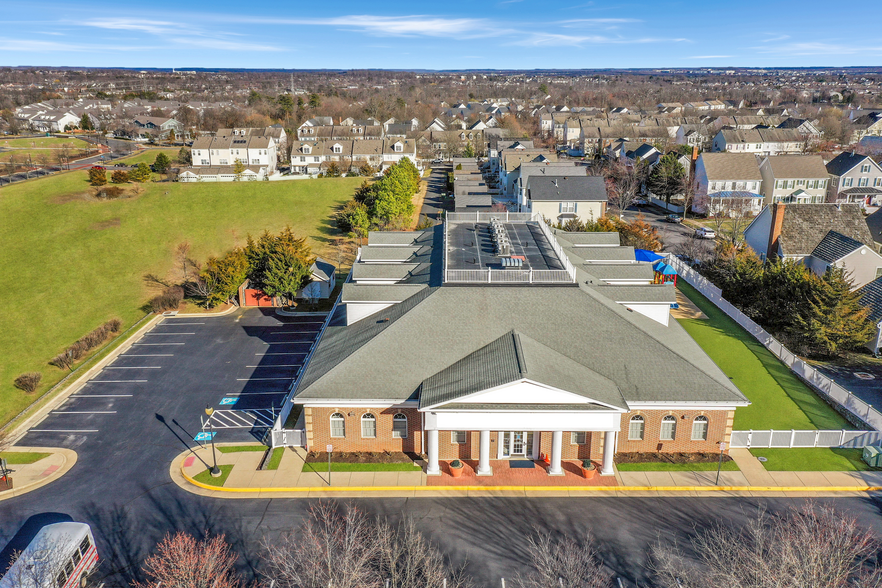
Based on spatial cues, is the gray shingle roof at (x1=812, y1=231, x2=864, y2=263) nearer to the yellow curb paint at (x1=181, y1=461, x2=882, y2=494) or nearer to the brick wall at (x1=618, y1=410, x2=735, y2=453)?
the yellow curb paint at (x1=181, y1=461, x2=882, y2=494)

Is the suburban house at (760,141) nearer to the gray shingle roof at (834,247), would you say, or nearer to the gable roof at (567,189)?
the gable roof at (567,189)

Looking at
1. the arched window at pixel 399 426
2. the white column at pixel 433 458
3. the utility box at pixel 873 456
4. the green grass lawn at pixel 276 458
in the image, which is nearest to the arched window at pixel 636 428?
the white column at pixel 433 458

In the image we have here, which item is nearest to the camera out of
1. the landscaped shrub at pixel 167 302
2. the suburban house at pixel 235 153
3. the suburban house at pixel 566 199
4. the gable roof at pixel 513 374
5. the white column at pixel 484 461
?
the gable roof at pixel 513 374

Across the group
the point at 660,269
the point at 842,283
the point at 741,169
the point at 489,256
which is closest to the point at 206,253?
the point at 489,256

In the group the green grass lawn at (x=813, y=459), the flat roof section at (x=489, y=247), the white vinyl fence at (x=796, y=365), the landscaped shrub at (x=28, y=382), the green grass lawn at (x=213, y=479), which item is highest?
the flat roof section at (x=489, y=247)

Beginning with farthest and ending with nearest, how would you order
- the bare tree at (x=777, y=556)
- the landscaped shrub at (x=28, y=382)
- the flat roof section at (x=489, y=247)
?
the landscaped shrub at (x=28, y=382) < the flat roof section at (x=489, y=247) < the bare tree at (x=777, y=556)

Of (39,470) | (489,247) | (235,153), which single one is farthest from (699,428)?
(235,153)

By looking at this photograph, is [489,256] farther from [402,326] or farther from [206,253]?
[206,253]

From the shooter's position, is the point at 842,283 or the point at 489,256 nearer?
the point at 489,256
